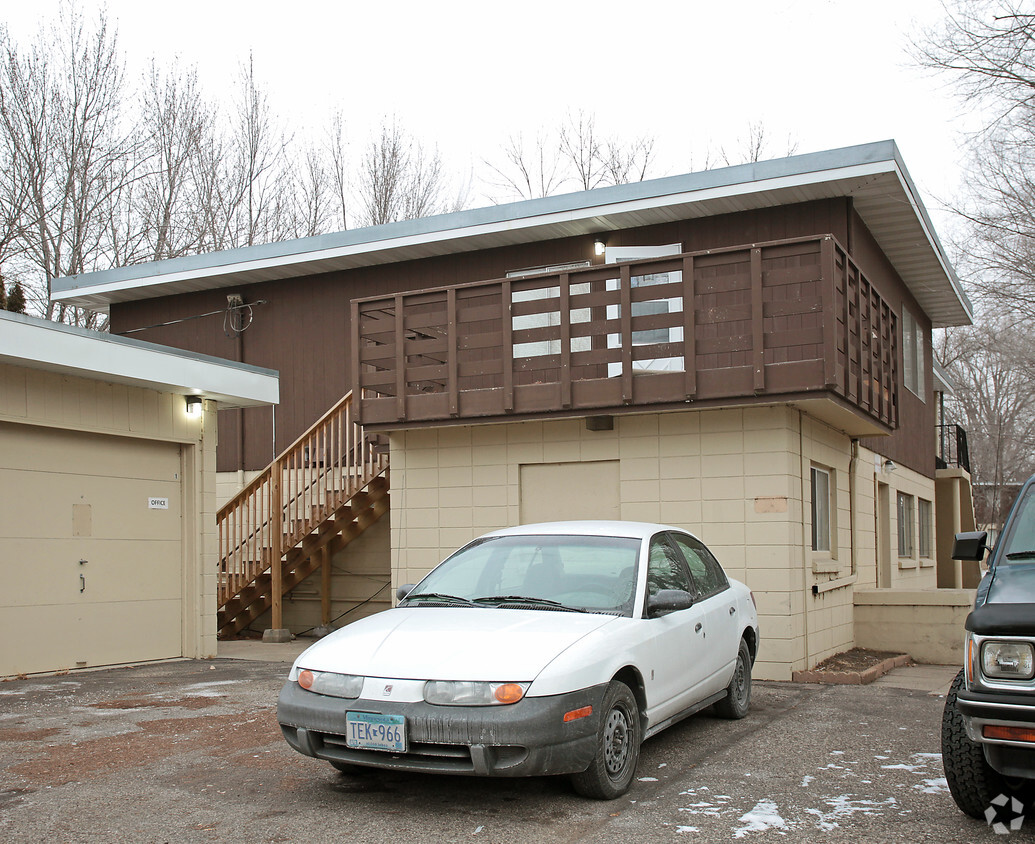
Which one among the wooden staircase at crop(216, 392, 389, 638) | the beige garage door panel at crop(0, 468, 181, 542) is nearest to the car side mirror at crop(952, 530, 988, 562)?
the wooden staircase at crop(216, 392, 389, 638)

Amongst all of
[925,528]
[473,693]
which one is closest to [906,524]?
[925,528]

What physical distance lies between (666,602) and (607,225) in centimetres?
861

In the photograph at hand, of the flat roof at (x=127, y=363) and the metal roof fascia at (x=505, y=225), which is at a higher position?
the metal roof fascia at (x=505, y=225)

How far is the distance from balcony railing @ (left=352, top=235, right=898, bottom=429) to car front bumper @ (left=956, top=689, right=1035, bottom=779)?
5571 mm

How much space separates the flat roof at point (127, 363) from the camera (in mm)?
9422

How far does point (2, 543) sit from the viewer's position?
9.96 m

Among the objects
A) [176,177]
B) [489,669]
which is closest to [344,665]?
[489,669]

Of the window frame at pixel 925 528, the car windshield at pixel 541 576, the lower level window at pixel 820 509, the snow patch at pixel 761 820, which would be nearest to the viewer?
the snow patch at pixel 761 820

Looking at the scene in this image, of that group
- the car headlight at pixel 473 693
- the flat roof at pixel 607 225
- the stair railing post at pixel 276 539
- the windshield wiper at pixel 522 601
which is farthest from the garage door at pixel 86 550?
the car headlight at pixel 473 693

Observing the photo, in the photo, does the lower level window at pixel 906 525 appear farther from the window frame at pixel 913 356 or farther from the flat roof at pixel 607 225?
the flat roof at pixel 607 225

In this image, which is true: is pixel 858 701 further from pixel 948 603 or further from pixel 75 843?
pixel 75 843

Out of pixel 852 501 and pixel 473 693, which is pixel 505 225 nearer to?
pixel 852 501

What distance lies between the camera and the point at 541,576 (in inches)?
254

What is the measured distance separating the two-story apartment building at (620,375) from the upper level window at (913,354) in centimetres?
128
